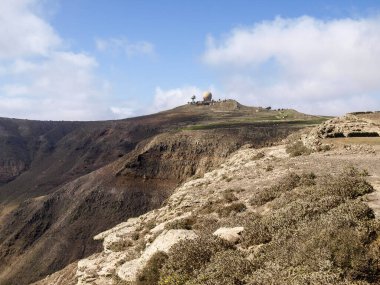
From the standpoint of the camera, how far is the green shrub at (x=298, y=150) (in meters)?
28.5

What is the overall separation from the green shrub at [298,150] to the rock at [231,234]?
52.2 feet

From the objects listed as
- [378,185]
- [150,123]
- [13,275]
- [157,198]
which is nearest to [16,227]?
[13,275]

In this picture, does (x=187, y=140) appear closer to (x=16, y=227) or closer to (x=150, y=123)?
(x=16, y=227)

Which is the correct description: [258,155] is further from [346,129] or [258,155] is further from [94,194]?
[94,194]

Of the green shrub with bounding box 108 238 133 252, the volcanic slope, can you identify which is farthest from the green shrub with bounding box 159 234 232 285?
the volcanic slope

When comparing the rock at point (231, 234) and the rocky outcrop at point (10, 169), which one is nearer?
the rock at point (231, 234)

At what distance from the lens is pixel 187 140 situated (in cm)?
7231

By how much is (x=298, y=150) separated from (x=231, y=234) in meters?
17.1

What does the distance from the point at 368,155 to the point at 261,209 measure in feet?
34.9

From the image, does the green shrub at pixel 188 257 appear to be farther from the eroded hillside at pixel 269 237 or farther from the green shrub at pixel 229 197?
the green shrub at pixel 229 197

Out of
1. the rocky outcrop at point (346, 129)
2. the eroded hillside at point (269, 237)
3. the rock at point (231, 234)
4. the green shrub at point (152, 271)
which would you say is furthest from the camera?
the rocky outcrop at point (346, 129)

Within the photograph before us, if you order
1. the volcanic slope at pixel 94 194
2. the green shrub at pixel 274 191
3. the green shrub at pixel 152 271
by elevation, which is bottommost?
the volcanic slope at pixel 94 194

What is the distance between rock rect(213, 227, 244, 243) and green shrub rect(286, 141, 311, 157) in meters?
15.9

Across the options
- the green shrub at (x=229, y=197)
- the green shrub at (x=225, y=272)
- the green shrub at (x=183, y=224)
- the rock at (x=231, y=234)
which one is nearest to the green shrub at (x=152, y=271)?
the green shrub at (x=225, y=272)
